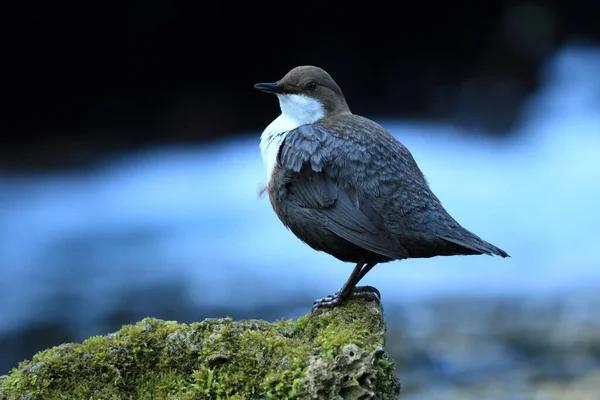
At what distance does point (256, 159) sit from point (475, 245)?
9.43 m

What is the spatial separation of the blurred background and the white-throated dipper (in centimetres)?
447

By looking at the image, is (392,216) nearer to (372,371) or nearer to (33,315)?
(372,371)

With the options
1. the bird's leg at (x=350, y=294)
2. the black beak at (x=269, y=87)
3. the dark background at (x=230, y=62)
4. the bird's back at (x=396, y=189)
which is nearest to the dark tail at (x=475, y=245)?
the bird's back at (x=396, y=189)

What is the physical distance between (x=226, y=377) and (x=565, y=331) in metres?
6.48

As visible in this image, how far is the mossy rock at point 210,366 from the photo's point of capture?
3.12 metres

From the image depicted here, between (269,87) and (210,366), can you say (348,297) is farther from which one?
(269,87)

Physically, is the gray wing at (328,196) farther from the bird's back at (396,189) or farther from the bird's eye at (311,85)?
the bird's eye at (311,85)

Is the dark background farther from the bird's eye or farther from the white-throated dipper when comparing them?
the white-throated dipper

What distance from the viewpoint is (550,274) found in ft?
33.7

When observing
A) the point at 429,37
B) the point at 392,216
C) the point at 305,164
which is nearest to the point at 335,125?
the point at 305,164

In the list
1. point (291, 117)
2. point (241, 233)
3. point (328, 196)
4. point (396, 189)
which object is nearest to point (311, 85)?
point (291, 117)

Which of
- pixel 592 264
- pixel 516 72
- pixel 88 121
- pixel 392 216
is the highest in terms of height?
pixel 516 72

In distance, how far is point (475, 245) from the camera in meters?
3.62

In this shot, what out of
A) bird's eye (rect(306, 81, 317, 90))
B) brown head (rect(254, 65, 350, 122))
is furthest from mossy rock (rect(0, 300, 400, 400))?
bird's eye (rect(306, 81, 317, 90))
